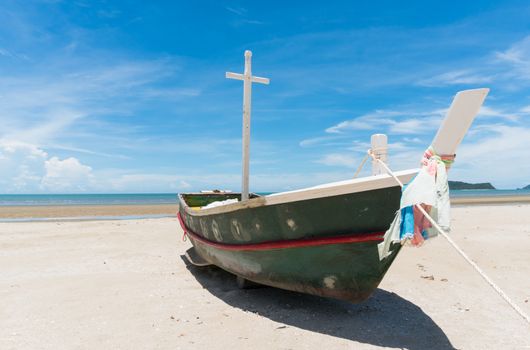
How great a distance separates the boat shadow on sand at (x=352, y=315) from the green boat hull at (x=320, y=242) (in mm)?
434

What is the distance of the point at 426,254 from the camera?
905 centimetres

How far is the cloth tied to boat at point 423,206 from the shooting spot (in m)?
3.54

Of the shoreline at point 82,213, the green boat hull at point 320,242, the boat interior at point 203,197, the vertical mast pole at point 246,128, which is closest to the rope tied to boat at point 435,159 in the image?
the green boat hull at point 320,242

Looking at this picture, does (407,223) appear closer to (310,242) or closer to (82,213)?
(310,242)

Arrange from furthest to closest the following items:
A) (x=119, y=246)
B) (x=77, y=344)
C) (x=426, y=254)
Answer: (x=119, y=246) → (x=426, y=254) → (x=77, y=344)

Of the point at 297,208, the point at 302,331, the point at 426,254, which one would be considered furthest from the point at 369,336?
the point at 426,254

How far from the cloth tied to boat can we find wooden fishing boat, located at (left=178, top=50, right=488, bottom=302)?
0.12 meters

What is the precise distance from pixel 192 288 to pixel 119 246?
5278mm

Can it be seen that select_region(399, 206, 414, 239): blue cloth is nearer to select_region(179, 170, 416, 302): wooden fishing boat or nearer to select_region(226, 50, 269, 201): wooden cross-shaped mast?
select_region(179, 170, 416, 302): wooden fishing boat

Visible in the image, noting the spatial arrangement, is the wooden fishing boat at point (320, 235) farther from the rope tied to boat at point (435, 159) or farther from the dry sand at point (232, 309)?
the dry sand at point (232, 309)

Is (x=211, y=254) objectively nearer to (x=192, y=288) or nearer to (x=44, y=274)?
(x=192, y=288)

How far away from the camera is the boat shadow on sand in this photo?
429cm

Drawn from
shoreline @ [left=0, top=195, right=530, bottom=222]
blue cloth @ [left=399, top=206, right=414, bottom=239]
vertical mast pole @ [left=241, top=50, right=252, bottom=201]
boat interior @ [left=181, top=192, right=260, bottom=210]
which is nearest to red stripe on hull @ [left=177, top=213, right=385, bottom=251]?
blue cloth @ [left=399, top=206, right=414, bottom=239]

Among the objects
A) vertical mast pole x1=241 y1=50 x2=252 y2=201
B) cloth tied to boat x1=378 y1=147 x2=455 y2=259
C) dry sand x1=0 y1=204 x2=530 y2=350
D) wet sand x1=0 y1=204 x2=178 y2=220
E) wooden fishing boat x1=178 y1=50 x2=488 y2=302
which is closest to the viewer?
cloth tied to boat x1=378 y1=147 x2=455 y2=259
